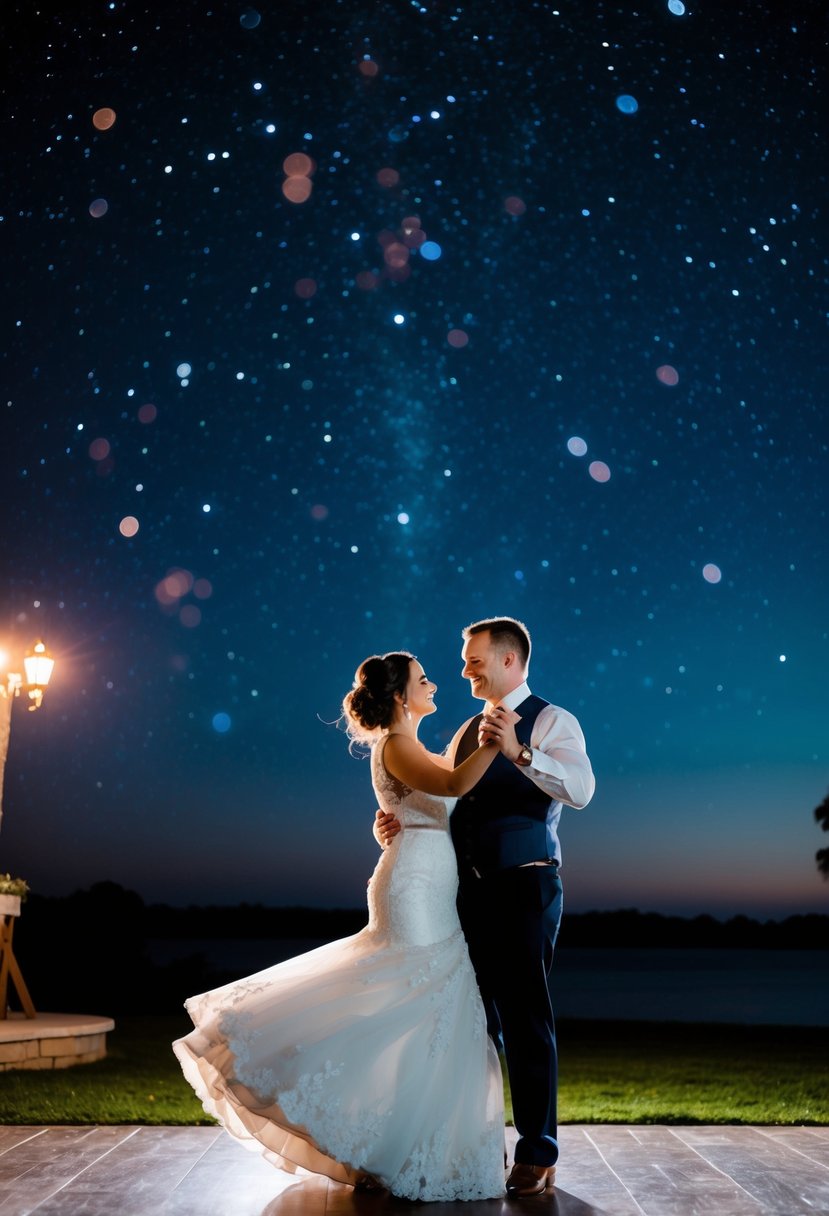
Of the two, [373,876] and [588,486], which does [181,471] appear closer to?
[588,486]

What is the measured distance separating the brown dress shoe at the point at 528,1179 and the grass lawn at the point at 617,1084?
1.71 meters

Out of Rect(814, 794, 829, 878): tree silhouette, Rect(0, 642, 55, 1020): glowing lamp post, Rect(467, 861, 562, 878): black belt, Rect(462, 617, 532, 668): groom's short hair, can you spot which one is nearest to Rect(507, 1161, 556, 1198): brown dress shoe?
Rect(467, 861, 562, 878): black belt

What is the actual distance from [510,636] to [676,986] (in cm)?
2300

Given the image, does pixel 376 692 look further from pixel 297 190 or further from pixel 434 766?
pixel 297 190

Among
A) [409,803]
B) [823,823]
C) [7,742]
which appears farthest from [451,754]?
[823,823]

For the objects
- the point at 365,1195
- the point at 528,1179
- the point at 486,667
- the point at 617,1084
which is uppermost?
the point at 486,667

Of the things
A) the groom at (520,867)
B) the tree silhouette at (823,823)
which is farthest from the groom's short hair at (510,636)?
the tree silhouette at (823,823)

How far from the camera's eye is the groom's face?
436 centimetres

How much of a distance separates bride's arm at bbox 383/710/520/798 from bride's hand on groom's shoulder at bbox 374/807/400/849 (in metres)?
0.19

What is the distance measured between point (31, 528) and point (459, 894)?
33.4ft

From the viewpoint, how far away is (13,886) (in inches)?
335

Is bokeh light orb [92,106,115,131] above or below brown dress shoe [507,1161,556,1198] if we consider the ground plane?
above

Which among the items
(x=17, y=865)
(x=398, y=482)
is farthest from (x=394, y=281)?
(x=17, y=865)

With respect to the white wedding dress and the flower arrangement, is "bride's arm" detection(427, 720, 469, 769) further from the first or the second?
the flower arrangement
